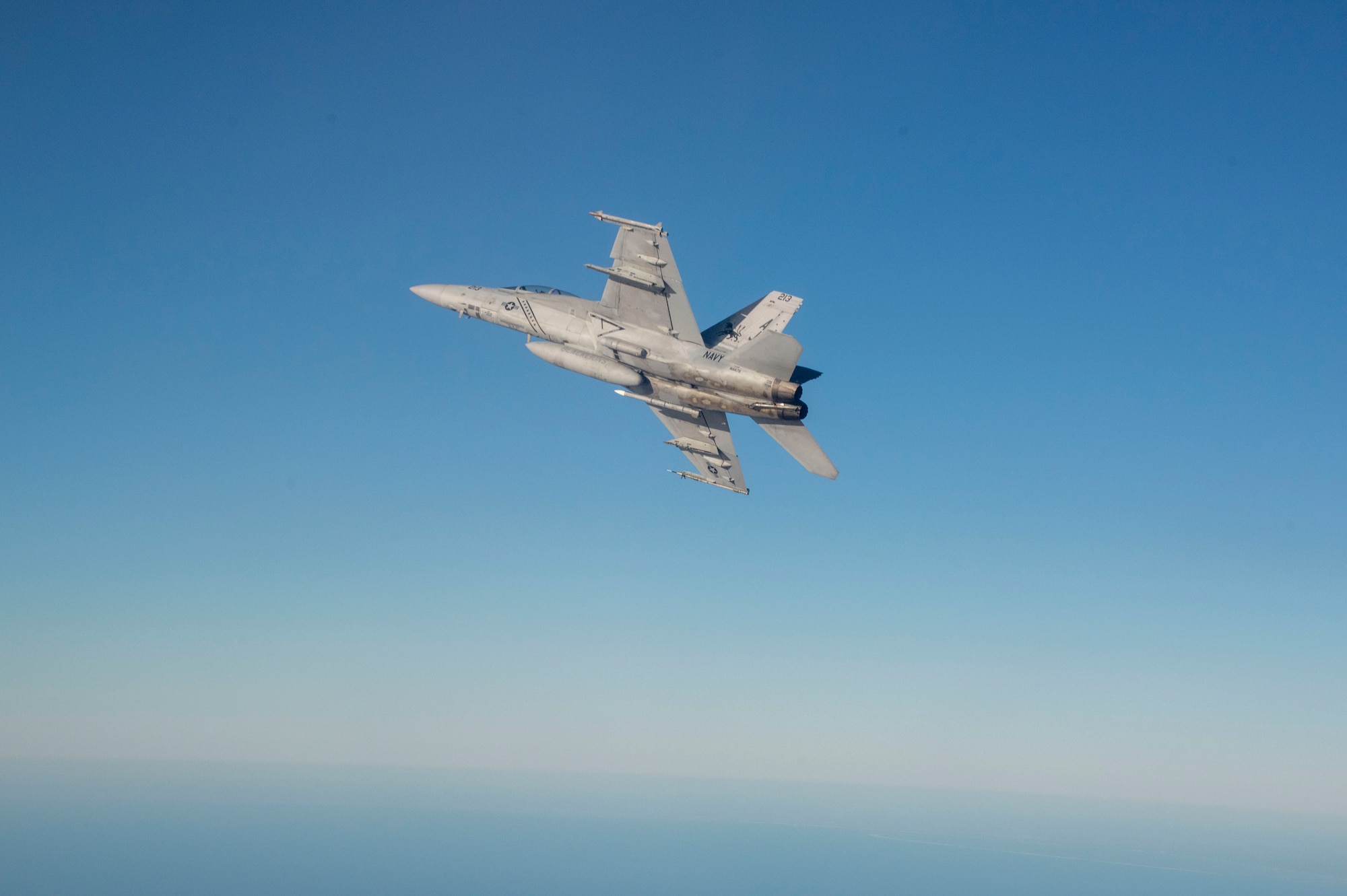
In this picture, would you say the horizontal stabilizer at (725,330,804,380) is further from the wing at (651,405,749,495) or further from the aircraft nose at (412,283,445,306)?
the aircraft nose at (412,283,445,306)

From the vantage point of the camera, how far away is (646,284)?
3300cm

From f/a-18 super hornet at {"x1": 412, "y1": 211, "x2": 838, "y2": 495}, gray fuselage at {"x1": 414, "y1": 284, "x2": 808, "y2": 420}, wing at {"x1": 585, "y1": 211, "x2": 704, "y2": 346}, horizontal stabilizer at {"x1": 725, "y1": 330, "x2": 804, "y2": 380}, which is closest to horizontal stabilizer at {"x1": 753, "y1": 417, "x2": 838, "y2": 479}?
f/a-18 super hornet at {"x1": 412, "y1": 211, "x2": 838, "y2": 495}

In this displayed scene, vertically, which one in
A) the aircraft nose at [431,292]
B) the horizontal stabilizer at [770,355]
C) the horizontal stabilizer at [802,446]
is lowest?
the horizontal stabilizer at [802,446]

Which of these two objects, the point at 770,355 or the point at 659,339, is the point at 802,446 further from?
the point at 659,339

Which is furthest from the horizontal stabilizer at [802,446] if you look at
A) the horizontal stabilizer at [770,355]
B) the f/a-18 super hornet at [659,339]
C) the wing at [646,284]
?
the wing at [646,284]

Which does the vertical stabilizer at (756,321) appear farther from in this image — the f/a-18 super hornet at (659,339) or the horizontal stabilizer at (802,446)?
the horizontal stabilizer at (802,446)

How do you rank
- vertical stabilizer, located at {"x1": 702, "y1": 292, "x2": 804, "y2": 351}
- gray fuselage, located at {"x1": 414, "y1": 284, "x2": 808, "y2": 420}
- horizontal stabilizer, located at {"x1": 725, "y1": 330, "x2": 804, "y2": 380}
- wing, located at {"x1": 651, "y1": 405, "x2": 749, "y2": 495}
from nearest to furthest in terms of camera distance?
horizontal stabilizer, located at {"x1": 725, "y1": 330, "x2": 804, "y2": 380}, gray fuselage, located at {"x1": 414, "y1": 284, "x2": 808, "y2": 420}, vertical stabilizer, located at {"x1": 702, "y1": 292, "x2": 804, "y2": 351}, wing, located at {"x1": 651, "y1": 405, "x2": 749, "y2": 495}

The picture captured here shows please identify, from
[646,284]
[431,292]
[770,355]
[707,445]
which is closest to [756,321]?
[770,355]

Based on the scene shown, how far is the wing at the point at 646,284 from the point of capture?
32188 mm

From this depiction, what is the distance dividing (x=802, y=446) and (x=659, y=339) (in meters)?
8.44

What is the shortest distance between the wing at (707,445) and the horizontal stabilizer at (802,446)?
445 cm

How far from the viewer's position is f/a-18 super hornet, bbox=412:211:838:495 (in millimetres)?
32719

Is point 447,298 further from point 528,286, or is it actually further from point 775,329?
point 775,329

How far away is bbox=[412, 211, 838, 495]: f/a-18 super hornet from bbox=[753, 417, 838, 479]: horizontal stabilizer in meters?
0.04
